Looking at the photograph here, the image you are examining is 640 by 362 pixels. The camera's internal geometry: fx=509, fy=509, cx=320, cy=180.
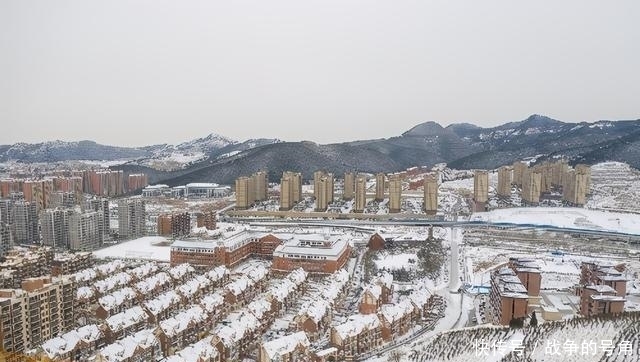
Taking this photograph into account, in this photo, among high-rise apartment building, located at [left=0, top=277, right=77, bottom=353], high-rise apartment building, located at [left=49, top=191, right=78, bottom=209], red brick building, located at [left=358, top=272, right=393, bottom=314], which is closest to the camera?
high-rise apartment building, located at [left=0, top=277, right=77, bottom=353]

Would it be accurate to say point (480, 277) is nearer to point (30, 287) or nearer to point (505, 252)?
point (505, 252)

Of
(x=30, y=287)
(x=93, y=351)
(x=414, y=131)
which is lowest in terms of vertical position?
(x=93, y=351)

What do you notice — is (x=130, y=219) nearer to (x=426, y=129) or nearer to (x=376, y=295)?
(x=376, y=295)

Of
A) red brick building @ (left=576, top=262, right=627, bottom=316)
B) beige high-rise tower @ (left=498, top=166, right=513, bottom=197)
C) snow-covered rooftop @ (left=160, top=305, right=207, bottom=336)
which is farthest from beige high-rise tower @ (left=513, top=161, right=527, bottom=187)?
snow-covered rooftop @ (left=160, top=305, right=207, bottom=336)

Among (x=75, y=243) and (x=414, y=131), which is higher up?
(x=414, y=131)

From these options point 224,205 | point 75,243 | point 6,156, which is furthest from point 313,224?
point 6,156

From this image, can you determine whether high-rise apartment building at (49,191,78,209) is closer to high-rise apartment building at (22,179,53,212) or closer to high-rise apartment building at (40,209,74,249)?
high-rise apartment building at (22,179,53,212)

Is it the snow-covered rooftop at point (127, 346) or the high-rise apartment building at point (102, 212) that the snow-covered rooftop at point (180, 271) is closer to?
the snow-covered rooftop at point (127, 346)
